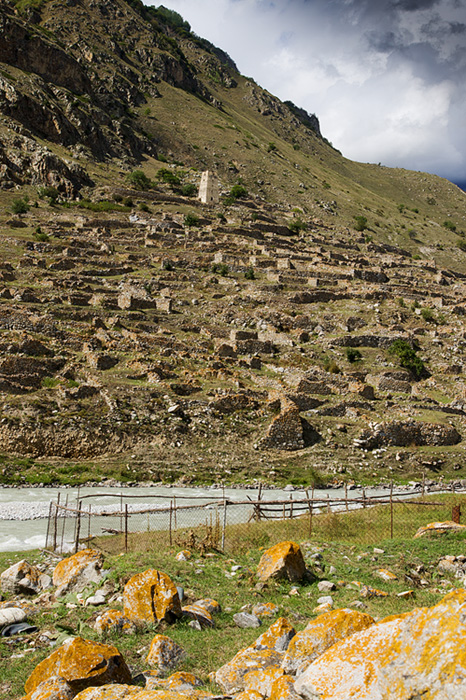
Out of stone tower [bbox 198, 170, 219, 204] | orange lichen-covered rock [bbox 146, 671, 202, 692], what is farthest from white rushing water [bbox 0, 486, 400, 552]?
stone tower [bbox 198, 170, 219, 204]

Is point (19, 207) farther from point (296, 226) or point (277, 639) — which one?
point (277, 639)

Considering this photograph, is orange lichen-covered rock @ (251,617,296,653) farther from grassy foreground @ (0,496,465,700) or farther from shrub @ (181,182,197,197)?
shrub @ (181,182,197,197)

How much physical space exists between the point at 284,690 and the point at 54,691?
6.76 ft

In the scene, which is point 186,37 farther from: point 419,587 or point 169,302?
point 419,587

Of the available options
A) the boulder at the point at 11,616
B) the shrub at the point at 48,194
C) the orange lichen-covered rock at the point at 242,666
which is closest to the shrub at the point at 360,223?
the shrub at the point at 48,194

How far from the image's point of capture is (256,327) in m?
41.6

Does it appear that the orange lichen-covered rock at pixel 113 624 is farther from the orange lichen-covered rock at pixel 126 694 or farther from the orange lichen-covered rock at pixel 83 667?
the orange lichen-covered rock at pixel 126 694

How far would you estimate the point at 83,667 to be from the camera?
4.45 m

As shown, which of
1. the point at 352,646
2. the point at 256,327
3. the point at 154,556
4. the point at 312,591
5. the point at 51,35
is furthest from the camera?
the point at 51,35

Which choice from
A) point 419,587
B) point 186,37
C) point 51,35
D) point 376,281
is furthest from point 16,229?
A: point 186,37

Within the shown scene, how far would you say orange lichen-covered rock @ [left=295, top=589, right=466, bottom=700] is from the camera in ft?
9.17

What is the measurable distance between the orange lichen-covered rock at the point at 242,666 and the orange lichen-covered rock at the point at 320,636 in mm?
363

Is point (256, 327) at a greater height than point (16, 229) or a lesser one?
lesser

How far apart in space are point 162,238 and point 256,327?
81.9 feet
